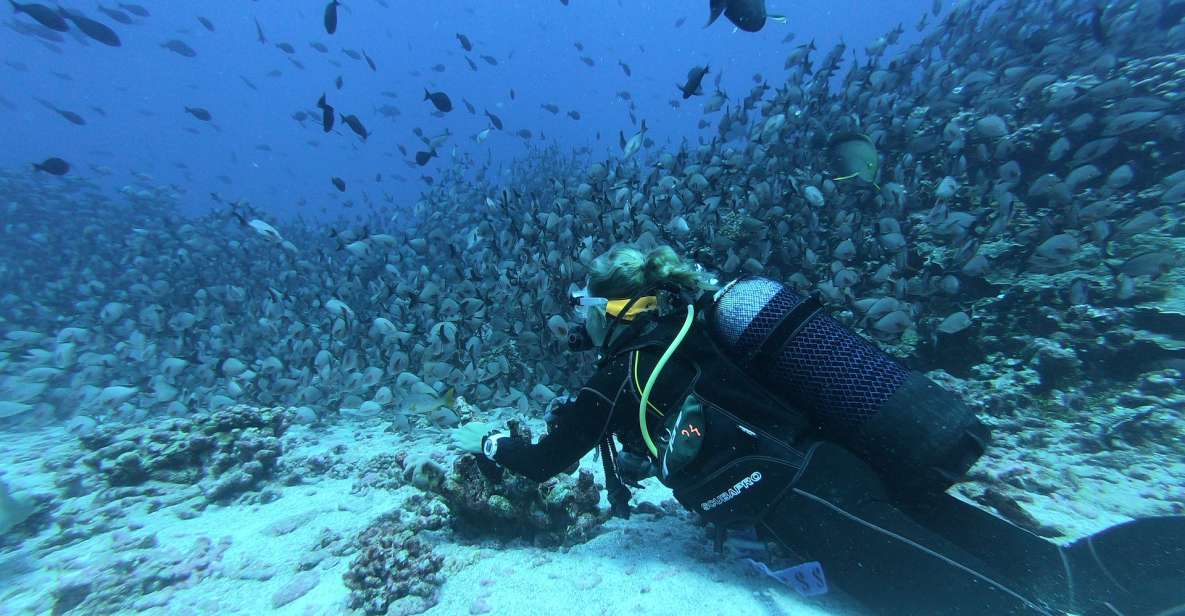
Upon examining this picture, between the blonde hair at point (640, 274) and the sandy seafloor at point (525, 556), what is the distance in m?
1.73

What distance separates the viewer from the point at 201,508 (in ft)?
17.5

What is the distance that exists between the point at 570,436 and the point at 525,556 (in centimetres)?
133

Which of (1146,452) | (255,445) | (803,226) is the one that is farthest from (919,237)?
(255,445)

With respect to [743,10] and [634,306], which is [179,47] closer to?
[743,10]

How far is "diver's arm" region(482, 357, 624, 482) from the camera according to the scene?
2637 millimetres

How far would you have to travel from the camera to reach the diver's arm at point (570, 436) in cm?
264

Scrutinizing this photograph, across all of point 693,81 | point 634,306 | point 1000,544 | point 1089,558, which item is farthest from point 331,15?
point 1089,558

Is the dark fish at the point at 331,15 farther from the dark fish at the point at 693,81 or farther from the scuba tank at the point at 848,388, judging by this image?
the scuba tank at the point at 848,388

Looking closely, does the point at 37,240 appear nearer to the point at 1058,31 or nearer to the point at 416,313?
the point at 416,313

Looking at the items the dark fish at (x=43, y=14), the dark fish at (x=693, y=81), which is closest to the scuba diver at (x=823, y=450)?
the dark fish at (x=693, y=81)

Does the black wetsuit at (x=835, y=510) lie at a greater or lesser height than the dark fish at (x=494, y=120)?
lesser

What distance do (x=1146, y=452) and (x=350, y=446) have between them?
876 centimetres

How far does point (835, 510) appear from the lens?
240cm

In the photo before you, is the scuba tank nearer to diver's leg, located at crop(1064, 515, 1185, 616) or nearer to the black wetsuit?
the black wetsuit
